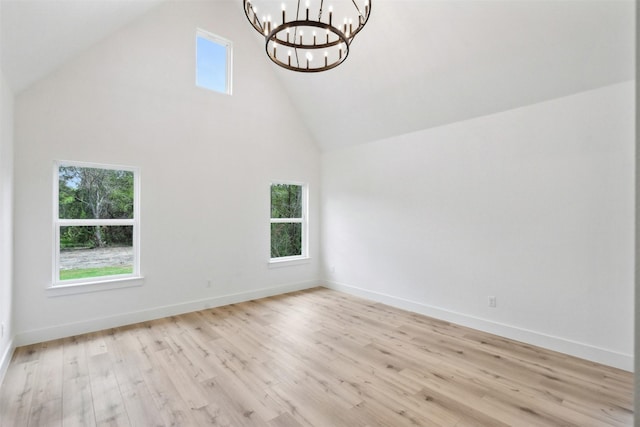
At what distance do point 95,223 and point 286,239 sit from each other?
288 cm

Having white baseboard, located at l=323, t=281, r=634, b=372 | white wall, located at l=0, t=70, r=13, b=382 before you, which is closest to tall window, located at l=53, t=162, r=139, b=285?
white wall, located at l=0, t=70, r=13, b=382

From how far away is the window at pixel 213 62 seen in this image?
450 cm

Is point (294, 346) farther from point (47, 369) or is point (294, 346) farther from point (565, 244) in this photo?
point (565, 244)

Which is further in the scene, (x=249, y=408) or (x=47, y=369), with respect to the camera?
(x=47, y=369)

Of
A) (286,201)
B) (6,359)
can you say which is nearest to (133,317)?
(6,359)

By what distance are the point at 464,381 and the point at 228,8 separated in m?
5.63

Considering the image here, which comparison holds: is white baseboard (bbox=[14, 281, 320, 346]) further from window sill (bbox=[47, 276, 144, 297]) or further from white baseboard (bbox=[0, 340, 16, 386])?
window sill (bbox=[47, 276, 144, 297])

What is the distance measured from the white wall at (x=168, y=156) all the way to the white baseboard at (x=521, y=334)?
1.91 m

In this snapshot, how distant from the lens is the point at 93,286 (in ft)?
11.6

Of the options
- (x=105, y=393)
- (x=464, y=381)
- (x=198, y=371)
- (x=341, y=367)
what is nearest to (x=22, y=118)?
(x=105, y=393)

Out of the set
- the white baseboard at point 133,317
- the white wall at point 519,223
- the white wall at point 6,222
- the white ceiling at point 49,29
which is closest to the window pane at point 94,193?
the white wall at point 6,222

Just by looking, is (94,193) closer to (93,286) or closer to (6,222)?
(6,222)

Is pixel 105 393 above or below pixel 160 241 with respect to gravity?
below

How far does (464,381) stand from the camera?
254 cm
